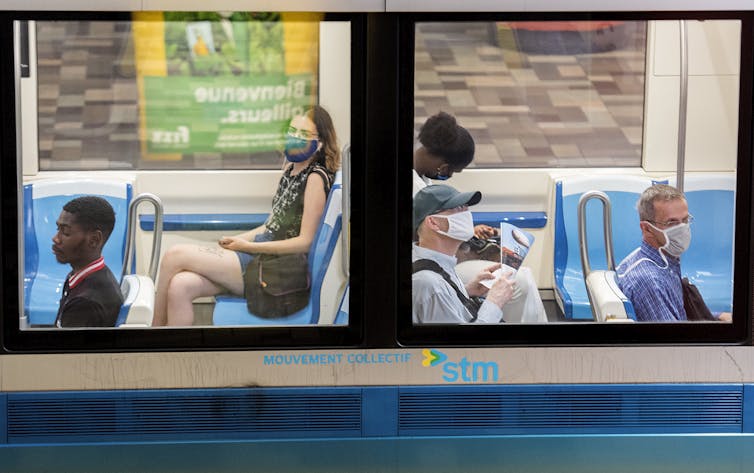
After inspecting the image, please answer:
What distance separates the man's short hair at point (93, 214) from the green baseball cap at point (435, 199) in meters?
1.23

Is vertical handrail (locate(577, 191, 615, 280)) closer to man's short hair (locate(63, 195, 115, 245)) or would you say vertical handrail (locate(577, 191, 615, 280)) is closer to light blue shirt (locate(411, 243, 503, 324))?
light blue shirt (locate(411, 243, 503, 324))

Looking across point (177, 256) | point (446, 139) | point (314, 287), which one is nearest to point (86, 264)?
point (177, 256)

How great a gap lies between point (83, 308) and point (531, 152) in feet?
6.29

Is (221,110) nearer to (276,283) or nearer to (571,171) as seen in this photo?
(276,283)

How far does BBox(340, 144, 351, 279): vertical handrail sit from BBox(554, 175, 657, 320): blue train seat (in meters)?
0.85

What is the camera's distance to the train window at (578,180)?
165 inches

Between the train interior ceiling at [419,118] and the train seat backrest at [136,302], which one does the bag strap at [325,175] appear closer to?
the train interior ceiling at [419,118]

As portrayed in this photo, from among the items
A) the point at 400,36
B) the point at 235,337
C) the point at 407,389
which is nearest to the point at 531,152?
the point at 400,36

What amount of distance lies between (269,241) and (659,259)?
161 centimetres

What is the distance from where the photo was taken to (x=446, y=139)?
423 centimetres

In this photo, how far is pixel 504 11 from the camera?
4.15 meters

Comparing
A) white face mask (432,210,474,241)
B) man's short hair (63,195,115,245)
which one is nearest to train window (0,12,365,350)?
man's short hair (63,195,115,245)

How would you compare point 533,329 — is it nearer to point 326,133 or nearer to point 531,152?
point 531,152

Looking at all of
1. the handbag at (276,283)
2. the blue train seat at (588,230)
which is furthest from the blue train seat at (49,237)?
the blue train seat at (588,230)
